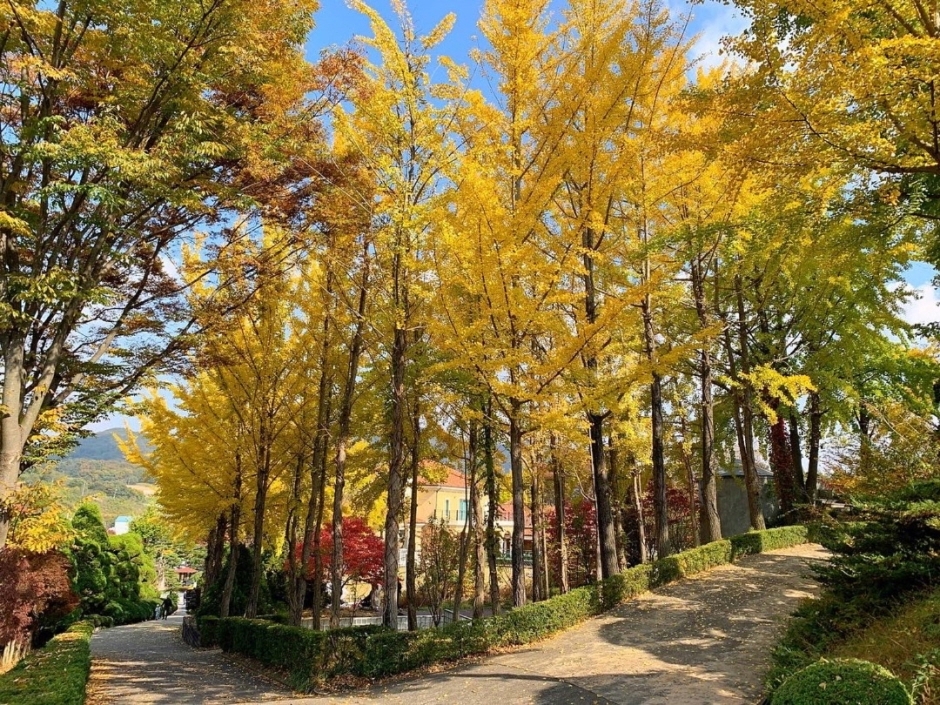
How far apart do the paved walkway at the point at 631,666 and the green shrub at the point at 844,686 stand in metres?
2.45

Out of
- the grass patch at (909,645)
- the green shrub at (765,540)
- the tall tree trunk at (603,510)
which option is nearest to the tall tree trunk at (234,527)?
the tall tree trunk at (603,510)

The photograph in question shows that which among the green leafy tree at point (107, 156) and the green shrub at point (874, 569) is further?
the green leafy tree at point (107, 156)

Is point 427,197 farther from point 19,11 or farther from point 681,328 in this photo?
point 681,328

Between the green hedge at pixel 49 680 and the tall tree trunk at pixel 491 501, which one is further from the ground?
the tall tree trunk at pixel 491 501

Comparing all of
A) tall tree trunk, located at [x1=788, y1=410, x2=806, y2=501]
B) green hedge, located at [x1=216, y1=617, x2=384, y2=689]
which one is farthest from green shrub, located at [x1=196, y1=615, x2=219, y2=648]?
tall tree trunk, located at [x1=788, y1=410, x2=806, y2=501]

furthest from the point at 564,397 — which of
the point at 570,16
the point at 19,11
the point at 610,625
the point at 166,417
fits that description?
the point at 166,417

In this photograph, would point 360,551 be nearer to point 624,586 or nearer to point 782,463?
point 624,586

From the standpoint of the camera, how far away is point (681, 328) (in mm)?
15492

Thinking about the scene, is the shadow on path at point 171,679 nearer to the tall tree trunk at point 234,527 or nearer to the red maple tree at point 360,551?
the tall tree trunk at point 234,527

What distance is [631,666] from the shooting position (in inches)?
273

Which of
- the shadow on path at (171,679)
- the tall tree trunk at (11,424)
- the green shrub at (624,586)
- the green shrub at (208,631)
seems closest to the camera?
the tall tree trunk at (11,424)

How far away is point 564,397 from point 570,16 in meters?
6.63

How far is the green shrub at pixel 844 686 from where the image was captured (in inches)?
124

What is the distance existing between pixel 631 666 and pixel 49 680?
22.6ft
